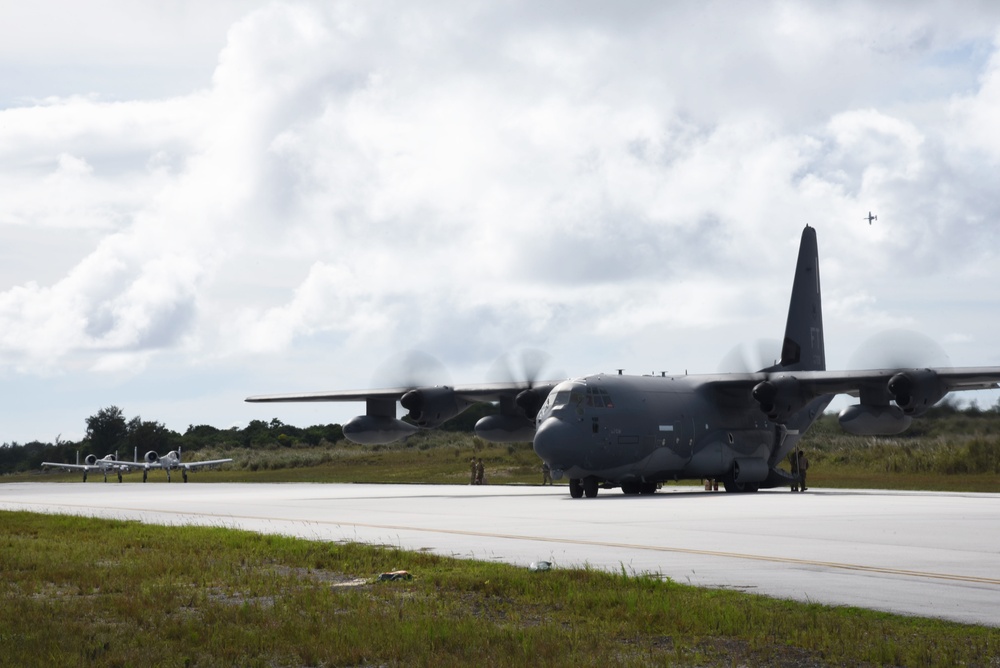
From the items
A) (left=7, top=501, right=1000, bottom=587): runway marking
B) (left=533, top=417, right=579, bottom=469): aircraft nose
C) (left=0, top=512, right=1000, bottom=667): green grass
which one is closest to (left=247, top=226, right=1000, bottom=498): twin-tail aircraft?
(left=533, top=417, right=579, bottom=469): aircraft nose

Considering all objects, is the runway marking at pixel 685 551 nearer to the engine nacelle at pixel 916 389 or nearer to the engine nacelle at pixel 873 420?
the engine nacelle at pixel 873 420

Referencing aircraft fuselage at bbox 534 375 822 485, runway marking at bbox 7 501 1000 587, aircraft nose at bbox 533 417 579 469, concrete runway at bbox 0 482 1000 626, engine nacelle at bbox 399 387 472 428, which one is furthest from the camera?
engine nacelle at bbox 399 387 472 428

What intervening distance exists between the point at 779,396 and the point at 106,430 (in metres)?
117

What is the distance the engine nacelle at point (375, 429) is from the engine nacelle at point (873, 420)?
16318 millimetres

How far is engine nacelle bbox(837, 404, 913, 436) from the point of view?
36281mm

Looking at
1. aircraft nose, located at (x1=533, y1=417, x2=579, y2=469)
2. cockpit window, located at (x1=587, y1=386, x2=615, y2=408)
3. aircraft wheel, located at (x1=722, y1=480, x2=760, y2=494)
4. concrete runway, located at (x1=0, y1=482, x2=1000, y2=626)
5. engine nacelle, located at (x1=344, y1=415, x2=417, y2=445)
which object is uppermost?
cockpit window, located at (x1=587, y1=386, x2=615, y2=408)

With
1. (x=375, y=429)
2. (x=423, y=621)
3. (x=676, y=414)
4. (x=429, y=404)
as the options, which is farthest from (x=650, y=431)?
(x=423, y=621)

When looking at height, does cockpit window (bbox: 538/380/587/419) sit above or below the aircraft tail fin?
below

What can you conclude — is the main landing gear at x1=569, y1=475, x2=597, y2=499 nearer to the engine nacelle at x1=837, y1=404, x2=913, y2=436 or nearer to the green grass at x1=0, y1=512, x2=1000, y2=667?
the engine nacelle at x1=837, y1=404, x2=913, y2=436

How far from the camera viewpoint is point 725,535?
19438 mm

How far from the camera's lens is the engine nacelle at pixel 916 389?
3569 cm

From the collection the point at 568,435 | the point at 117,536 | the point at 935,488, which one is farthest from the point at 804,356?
the point at 117,536

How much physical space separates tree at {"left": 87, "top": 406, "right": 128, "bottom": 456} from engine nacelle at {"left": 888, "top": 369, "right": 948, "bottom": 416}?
11355 cm

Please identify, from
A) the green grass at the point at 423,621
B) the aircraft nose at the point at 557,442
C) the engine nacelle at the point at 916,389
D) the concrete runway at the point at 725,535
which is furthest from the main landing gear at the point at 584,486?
the green grass at the point at 423,621
